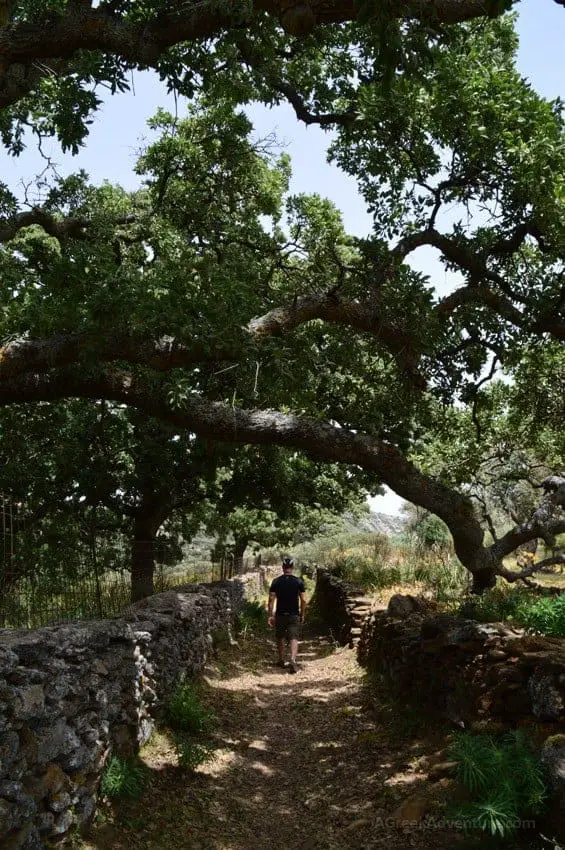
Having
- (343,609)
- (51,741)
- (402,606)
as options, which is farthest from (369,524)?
(51,741)

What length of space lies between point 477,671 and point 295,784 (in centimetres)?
222

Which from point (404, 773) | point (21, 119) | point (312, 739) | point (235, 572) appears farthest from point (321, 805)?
point (235, 572)

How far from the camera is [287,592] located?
12219mm

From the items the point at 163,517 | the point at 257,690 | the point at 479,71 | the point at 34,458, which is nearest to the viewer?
the point at 479,71

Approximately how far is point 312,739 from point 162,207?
875 centimetres

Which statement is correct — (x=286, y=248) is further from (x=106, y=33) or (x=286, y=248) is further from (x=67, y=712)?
(x=67, y=712)

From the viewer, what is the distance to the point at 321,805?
6105 mm

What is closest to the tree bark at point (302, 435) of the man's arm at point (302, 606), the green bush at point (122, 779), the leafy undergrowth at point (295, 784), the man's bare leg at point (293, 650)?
the leafy undergrowth at point (295, 784)

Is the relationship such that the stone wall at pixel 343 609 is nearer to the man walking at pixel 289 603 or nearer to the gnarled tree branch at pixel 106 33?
the man walking at pixel 289 603

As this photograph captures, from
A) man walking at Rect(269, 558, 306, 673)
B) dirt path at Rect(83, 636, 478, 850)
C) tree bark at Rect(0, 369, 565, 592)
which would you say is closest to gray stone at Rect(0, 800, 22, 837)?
dirt path at Rect(83, 636, 478, 850)

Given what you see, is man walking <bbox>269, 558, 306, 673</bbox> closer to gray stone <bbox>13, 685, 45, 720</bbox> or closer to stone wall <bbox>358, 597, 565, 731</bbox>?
stone wall <bbox>358, 597, 565, 731</bbox>

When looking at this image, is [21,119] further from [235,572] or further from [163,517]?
[235,572]

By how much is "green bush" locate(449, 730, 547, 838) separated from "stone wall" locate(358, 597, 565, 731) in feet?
Result: 1.72

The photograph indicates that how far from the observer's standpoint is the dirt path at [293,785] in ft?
17.3
